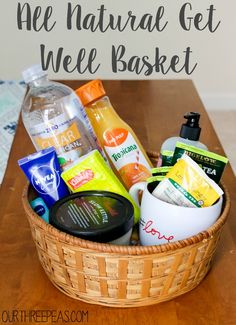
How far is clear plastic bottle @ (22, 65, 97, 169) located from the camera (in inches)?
27.4

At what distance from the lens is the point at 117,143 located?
2.47ft

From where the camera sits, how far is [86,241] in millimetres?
538

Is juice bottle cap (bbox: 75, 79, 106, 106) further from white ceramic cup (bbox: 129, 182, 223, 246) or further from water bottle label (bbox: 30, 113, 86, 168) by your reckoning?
white ceramic cup (bbox: 129, 182, 223, 246)

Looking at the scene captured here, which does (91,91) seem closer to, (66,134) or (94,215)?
(66,134)

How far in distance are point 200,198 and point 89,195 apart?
0.50 ft

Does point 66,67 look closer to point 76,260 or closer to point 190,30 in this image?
point 190,30

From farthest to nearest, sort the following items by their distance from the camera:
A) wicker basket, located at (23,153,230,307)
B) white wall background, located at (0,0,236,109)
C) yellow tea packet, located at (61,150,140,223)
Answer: white wall background, located at (0,0,236,109)
yellow tea packet, located at (61,150,140,223)
wicker basket, located at (23,153,230,307)

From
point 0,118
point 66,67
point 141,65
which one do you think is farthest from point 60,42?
point 0,118

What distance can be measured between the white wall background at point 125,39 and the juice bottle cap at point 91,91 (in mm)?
1781

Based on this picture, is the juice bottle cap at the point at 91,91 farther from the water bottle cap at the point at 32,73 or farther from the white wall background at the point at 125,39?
the white wall background at the point at 125,39

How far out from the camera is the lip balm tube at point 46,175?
26.2 inches

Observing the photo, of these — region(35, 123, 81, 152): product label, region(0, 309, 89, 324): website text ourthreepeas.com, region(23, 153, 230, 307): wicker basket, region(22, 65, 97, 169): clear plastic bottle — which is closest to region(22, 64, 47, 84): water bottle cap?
region(22, 65, 97, 169): clear plastic bottle

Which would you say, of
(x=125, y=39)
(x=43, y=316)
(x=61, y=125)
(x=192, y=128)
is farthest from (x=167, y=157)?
(x=125, y=39)

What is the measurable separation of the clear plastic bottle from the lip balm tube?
2cm
